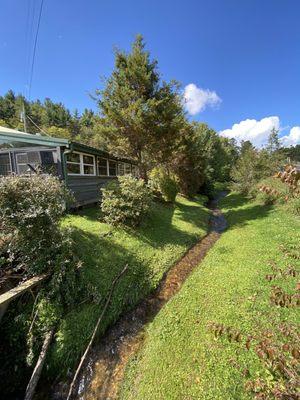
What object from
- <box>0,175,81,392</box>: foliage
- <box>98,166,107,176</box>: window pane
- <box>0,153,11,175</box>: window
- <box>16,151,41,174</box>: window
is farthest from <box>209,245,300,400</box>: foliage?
<box>0,153,11,175</box>: window

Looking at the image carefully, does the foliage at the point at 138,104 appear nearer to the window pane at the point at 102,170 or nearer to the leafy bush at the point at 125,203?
the window pane at the point at 102,170

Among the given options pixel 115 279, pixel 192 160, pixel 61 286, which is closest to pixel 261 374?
pixel 115 279

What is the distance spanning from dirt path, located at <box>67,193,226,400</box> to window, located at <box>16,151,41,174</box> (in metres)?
8.01

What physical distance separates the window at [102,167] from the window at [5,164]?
15.9 feet

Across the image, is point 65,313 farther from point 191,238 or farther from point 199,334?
point 191,238

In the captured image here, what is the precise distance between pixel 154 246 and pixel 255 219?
20.3ft

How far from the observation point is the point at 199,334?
13.0 ft

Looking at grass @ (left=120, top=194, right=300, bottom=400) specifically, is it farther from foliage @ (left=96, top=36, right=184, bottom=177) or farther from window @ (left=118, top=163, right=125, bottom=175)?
window @ (left=118, top=163, right=125, bottom=175)

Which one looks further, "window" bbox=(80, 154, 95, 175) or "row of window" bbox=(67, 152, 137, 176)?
"window" bbox=(80, 154, 95, 175)

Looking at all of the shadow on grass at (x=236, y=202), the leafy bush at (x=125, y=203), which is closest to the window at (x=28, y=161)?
the leafy bush at (x=125, y=203)

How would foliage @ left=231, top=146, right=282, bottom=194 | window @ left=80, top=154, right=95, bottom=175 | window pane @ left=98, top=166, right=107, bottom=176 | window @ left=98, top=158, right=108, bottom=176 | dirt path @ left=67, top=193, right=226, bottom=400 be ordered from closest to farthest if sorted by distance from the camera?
dirt path @ left=67, top=193, right=226, bottom=400 < window @ left=80, top=154, right=95, bottom=175 < window @ left=98, top=158, right=108, bottom=176 < window pane @ left=98, top=166, right=107, bottom=176 < foliage @ left=231, top=146, right=282, bottom=194

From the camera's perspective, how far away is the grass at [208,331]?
308 cm

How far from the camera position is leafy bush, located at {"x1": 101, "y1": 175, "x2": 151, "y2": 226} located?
8453 mm

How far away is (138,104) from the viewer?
11.7 m
